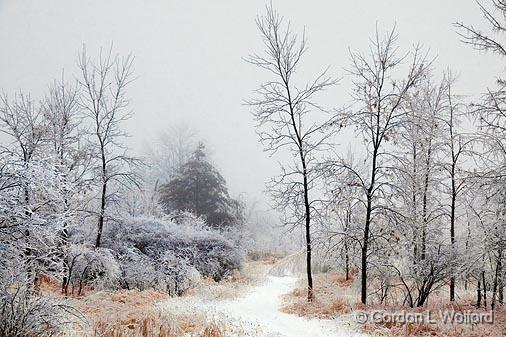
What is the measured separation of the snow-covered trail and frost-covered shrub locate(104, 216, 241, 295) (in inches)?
129

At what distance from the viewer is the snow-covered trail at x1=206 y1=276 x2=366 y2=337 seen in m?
8.41

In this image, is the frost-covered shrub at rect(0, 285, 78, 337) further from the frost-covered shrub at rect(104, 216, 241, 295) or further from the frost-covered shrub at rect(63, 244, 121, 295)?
the frost-covered shrub at rect(104, 216, 241, 295)

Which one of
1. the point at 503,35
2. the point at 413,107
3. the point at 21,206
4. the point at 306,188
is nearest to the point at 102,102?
the point at 306,188

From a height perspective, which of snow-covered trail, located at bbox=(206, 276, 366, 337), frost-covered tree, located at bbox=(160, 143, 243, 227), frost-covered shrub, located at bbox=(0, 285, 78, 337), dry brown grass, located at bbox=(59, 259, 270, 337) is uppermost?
frost-covered tree, located at bbox=(160, 143, 243, 227)

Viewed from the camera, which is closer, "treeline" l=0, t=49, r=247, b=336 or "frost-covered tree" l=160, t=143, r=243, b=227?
"treeline" l=0, t=49, r=247, b=336

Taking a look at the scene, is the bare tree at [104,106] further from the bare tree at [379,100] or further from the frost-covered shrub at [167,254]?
the bare tree at [379,100]

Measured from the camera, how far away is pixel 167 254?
16.4m

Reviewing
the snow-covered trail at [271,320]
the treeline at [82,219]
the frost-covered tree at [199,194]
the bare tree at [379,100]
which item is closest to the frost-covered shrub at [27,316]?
the treeline at [82,219]

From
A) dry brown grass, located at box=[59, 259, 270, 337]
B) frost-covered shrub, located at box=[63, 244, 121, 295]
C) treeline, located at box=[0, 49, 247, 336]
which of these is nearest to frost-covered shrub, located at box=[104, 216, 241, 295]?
treeline, located at box=[0, 49, 247, 336]

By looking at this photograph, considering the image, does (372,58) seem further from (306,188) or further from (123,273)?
(123,273)

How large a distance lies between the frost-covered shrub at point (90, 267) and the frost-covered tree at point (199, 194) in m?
13.5

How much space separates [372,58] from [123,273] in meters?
12.9

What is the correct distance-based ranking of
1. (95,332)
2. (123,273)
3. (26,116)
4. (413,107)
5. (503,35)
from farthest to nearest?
(123,273) < (26,116) < (413,107) < (503,35) < (95,332)

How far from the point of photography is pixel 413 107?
1230 cm
